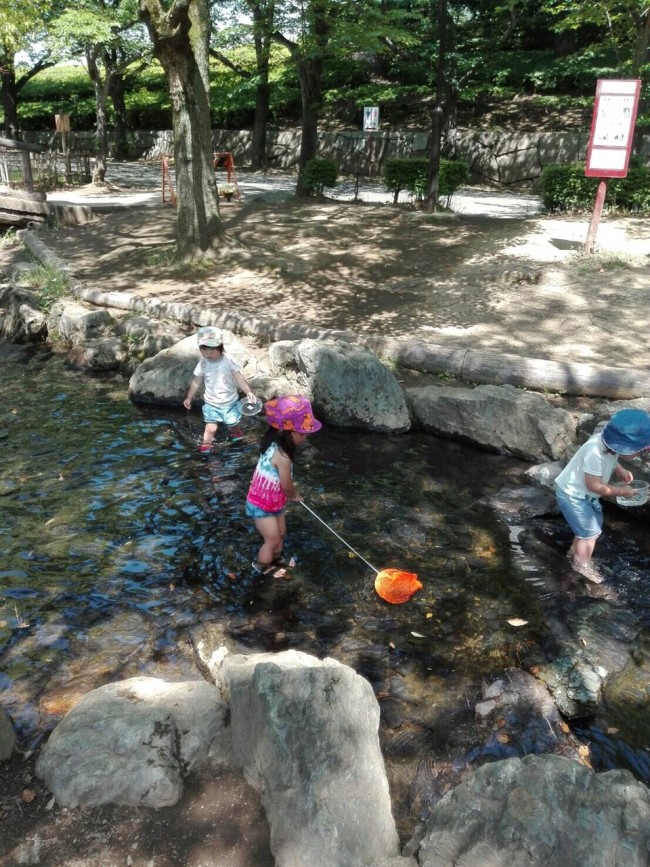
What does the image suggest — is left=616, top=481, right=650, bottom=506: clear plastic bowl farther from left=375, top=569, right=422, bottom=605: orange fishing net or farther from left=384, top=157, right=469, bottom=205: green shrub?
left=384, top=157, right=469, bottom=205: green shrub

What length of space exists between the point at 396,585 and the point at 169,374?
159 inches

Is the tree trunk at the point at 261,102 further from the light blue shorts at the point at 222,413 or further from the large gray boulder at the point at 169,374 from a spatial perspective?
the light blue shorts at the point at 222,413

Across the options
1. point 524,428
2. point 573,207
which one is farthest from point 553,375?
point 573,207

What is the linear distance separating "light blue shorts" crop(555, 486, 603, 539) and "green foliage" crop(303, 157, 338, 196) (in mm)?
14477

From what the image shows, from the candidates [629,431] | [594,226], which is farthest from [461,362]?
[594,226]

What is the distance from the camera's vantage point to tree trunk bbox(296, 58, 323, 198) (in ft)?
53.4

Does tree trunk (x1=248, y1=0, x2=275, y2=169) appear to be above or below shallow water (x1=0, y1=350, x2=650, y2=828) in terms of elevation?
above

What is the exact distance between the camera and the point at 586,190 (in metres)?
14.3

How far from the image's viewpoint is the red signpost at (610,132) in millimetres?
10055

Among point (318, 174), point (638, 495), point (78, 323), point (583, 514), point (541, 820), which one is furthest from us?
point (318, 174)

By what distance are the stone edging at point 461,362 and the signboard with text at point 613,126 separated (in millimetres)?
5183

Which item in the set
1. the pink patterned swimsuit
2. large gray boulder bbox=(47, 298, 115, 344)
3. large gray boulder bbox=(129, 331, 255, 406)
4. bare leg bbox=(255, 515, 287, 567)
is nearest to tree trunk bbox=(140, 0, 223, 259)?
large gray boulder bbox=(47, 298, 115, 344)

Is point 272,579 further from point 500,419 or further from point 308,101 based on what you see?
point 308,101

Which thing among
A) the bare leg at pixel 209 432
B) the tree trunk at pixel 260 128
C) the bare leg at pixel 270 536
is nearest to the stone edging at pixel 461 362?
the bare leg at pixel 209 432
